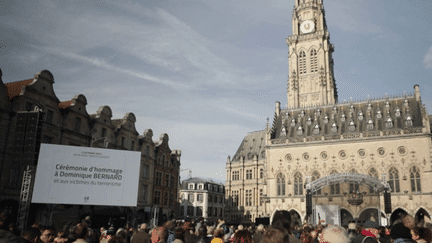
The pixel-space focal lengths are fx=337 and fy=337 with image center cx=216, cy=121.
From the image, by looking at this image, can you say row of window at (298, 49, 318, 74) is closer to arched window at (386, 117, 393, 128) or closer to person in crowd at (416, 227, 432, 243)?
arched window at (386, 117, 393, 128)

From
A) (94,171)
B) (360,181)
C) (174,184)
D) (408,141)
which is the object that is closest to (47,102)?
(94,171)

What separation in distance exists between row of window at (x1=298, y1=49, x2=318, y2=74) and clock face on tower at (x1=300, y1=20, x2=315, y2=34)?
5240 mm

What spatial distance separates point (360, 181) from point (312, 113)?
16015mm

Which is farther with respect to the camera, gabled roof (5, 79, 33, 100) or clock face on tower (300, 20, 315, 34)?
clock face on tower (300, 20, 315, 34)

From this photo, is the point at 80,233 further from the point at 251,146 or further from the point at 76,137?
the point at 251,146

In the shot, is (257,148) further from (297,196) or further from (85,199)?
(85,199)

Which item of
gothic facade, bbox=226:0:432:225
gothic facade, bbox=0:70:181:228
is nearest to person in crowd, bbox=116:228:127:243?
gothic facade, bbox=0:70:181:228

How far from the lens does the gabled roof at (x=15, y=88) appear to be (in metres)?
26.1

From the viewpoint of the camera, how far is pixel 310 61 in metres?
68.2

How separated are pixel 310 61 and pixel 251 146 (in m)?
21.4

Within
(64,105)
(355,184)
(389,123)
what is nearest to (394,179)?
(355,184)

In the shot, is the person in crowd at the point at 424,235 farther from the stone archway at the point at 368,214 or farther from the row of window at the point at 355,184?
the row of window at the point at 355,184

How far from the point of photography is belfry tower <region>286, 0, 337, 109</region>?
65.4 metres

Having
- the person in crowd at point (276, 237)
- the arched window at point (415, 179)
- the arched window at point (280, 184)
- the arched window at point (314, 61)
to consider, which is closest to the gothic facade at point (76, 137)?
the arched window at point (280, 184)
